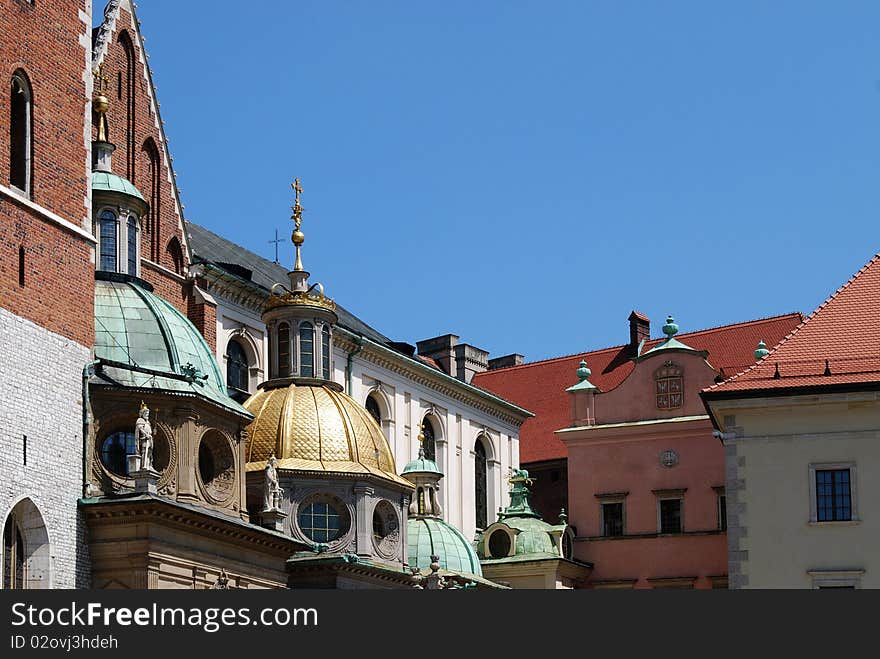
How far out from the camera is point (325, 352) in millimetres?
54562

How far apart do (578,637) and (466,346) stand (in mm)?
53367

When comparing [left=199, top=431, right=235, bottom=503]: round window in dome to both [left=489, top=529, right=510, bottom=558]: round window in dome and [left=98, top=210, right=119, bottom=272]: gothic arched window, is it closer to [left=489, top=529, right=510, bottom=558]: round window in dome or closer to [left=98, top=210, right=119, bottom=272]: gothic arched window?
[left=98, top=210, right=119, bottom=272]: gothic arched window

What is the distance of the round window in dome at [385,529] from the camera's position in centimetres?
5103

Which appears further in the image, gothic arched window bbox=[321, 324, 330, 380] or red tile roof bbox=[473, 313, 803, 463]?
red tile roof bbox=[473, 313, 803, 463]

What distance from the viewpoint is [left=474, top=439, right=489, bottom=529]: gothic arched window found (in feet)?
226

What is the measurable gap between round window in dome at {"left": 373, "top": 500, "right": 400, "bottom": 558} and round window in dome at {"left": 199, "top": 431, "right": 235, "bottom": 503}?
780cm

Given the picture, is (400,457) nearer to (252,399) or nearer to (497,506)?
(497,506)

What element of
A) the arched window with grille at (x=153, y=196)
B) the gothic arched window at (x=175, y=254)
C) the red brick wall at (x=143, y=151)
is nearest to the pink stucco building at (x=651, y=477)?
the gothic arched window at (x=175, y=254)

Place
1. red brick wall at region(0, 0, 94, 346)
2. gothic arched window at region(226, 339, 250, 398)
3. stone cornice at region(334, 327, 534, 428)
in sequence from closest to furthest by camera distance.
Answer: red brick wall at region(0, 0, 94, 346)
gothic arched window at region(226, 339, 250, 398)
stone cornice at region(334, 327, 534, 428)

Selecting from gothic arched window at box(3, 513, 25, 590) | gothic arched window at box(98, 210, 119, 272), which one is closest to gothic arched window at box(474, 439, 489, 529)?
gothic arched window at box(98, 210, 119, 272)

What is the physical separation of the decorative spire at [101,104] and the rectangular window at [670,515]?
72.5ft

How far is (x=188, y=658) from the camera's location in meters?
27.1

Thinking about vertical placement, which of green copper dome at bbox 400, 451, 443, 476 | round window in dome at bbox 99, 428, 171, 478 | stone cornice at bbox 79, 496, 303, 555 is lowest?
stone cornice at bbox 79, 496, 303, 555

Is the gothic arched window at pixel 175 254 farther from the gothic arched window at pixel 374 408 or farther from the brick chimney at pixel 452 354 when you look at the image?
the brick chimney at pixel 452 354
